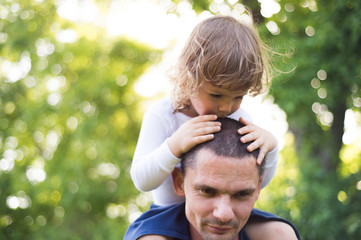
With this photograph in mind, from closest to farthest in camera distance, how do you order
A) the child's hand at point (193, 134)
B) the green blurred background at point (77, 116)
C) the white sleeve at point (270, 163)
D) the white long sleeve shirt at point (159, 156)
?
the child's hand at point (193, 134) < the white long sleeve shirt at point (159, 156) < the white sleeve at point (270, 163) < the green blurred background at point (77, 116)

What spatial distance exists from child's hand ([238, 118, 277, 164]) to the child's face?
0.39 ft

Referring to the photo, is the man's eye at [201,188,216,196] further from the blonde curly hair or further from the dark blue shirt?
the blonde curly hair

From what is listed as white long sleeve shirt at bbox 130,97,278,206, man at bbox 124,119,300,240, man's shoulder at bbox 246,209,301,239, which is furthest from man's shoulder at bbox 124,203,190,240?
man's shoulder at bbox 246,209,301,239

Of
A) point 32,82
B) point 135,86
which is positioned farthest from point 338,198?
point 32,82

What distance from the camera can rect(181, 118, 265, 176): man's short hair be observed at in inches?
86.0

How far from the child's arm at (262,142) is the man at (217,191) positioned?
36 mm

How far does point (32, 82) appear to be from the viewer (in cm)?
734

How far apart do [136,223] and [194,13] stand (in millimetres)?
3164

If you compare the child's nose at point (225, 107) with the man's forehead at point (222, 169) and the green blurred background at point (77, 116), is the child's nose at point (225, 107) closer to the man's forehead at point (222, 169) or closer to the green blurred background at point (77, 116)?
the man's forehead at point (222, 169)

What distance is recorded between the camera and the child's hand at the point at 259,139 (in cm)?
226

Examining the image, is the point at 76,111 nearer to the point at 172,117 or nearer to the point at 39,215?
the point at 39,215

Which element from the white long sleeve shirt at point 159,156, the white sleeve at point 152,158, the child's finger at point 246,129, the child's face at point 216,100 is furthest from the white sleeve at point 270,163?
the white sleeve at point 152,158

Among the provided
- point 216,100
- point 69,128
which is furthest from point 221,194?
point 69,128

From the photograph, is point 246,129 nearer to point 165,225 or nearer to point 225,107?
point 225,107
